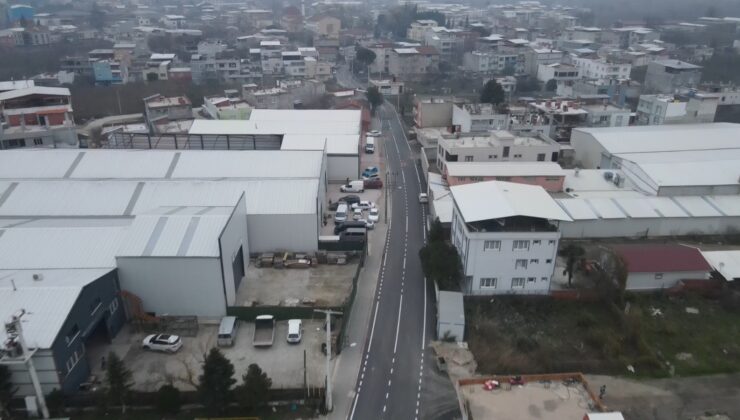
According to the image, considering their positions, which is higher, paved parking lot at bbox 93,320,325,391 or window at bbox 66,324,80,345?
window at bbox 66,324,80,345

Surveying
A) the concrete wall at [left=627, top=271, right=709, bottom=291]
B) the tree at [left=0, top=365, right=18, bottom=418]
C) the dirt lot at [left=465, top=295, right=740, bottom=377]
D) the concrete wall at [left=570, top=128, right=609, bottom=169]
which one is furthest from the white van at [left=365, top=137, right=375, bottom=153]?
the tree at [left=0, top=365, right=18, bottom=418]

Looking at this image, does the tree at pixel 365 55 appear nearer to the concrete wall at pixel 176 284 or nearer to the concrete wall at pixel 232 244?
the concrete wall at pixel 232 244

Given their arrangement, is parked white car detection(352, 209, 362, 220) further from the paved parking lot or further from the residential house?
the residential house

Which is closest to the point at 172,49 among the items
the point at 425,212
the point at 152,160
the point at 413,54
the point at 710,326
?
the point at 413,54

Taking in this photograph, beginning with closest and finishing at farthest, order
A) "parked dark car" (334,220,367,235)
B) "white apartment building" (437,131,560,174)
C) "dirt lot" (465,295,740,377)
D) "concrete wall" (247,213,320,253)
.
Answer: "dirt lot" (465,295,740,377), "concrete wall" (247,213,320,253), "parked dark car" (334,220,367,235), "white apartment building" (437,131,560,174)

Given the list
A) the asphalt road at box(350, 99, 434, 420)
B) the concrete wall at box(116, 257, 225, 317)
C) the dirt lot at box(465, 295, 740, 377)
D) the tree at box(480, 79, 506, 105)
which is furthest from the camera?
the tree at box(480, 79, 506, 105)

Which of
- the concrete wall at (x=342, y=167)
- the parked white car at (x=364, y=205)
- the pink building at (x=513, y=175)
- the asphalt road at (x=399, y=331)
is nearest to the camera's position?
the asphalt road at (x=399, y=331)

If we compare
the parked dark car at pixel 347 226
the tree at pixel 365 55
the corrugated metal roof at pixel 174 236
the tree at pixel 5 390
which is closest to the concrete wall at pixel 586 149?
the parked dark car at pixel 347 226
